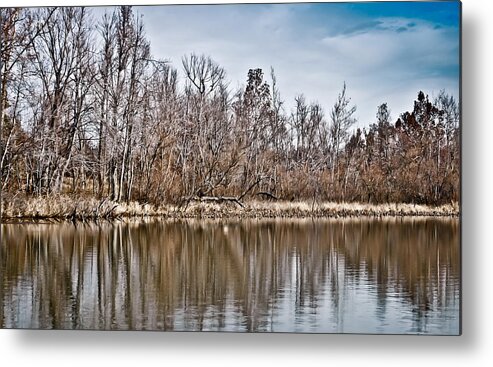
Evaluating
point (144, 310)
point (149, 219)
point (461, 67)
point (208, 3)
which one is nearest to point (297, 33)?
point (208, 3)

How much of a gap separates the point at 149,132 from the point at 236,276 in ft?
4.48

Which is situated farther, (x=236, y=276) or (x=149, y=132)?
(x=149, y=132)

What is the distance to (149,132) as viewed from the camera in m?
7.95

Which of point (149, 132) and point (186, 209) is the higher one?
point (149, 132)

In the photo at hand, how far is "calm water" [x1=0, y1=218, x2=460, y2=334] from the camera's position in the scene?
741 cm

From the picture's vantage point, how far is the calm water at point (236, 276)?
7414 millimetres

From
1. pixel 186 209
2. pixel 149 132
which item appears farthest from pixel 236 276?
pixel 149 132

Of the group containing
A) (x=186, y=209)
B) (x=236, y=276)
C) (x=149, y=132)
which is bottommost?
(x=236, y=276)

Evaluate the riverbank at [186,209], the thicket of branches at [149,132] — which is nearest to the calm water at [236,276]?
the riverbank at [186,209]

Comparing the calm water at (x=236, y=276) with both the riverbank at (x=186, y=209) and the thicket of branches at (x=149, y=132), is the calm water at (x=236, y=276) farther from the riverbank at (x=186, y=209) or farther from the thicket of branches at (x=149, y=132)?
the thicket of branches at (x=149, y=132)

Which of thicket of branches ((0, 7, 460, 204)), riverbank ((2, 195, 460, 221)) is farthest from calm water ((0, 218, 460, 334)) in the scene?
thicket of branches ((0, 7, 460, 204))

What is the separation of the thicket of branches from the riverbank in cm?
7

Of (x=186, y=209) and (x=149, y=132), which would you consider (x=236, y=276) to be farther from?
(x=149, y=132)

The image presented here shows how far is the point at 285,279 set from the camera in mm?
7680
